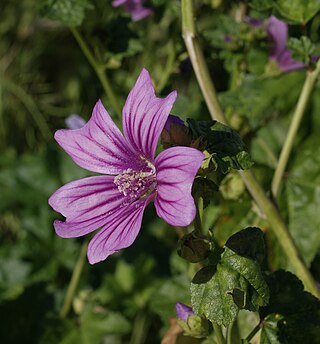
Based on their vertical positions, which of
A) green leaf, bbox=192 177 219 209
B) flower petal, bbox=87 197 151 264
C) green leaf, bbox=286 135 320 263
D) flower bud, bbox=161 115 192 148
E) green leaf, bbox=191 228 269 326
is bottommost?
green leaf, bbox=286 135 320 263

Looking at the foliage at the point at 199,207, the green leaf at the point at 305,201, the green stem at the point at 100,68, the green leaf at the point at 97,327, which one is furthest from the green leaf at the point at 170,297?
the green stem at the point at 100,68

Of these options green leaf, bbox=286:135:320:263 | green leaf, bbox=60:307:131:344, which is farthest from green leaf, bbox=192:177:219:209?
green leaf, bbox=60:307:131:344

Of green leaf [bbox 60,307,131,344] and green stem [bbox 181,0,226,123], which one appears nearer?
green stem [bbox 181,0,226,123]

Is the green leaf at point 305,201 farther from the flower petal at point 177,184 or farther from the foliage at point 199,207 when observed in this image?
the flower petal at point 177,184

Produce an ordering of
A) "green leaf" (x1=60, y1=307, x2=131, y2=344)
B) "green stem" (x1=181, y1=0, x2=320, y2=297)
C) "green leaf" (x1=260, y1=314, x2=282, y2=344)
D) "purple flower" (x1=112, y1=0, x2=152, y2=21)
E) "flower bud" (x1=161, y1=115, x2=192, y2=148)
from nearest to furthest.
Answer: "flower bud" (x1=161, y1=115, x2=192, y2=148) → "green leaf" (x1=260, y1=314, x2=282, y2=344) → "green stem" (x1=181, y1=0, x2=320, y2=297) → "green leaf" (x1=60, y1=307, x2=131, y2=344) → "purple flower" (x1=112, y1=0, x2=152, y2=21)

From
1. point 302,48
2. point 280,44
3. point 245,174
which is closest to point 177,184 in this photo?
point 245,174

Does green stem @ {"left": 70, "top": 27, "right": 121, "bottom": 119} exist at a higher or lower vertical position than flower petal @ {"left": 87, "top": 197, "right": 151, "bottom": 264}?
lower

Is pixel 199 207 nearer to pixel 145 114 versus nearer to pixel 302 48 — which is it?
pixel 145 114

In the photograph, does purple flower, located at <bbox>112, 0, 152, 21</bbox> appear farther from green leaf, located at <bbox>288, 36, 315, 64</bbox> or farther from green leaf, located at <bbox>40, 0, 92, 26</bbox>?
green leaf, located at <bbox>288, 36, 315, 64</bbox>
